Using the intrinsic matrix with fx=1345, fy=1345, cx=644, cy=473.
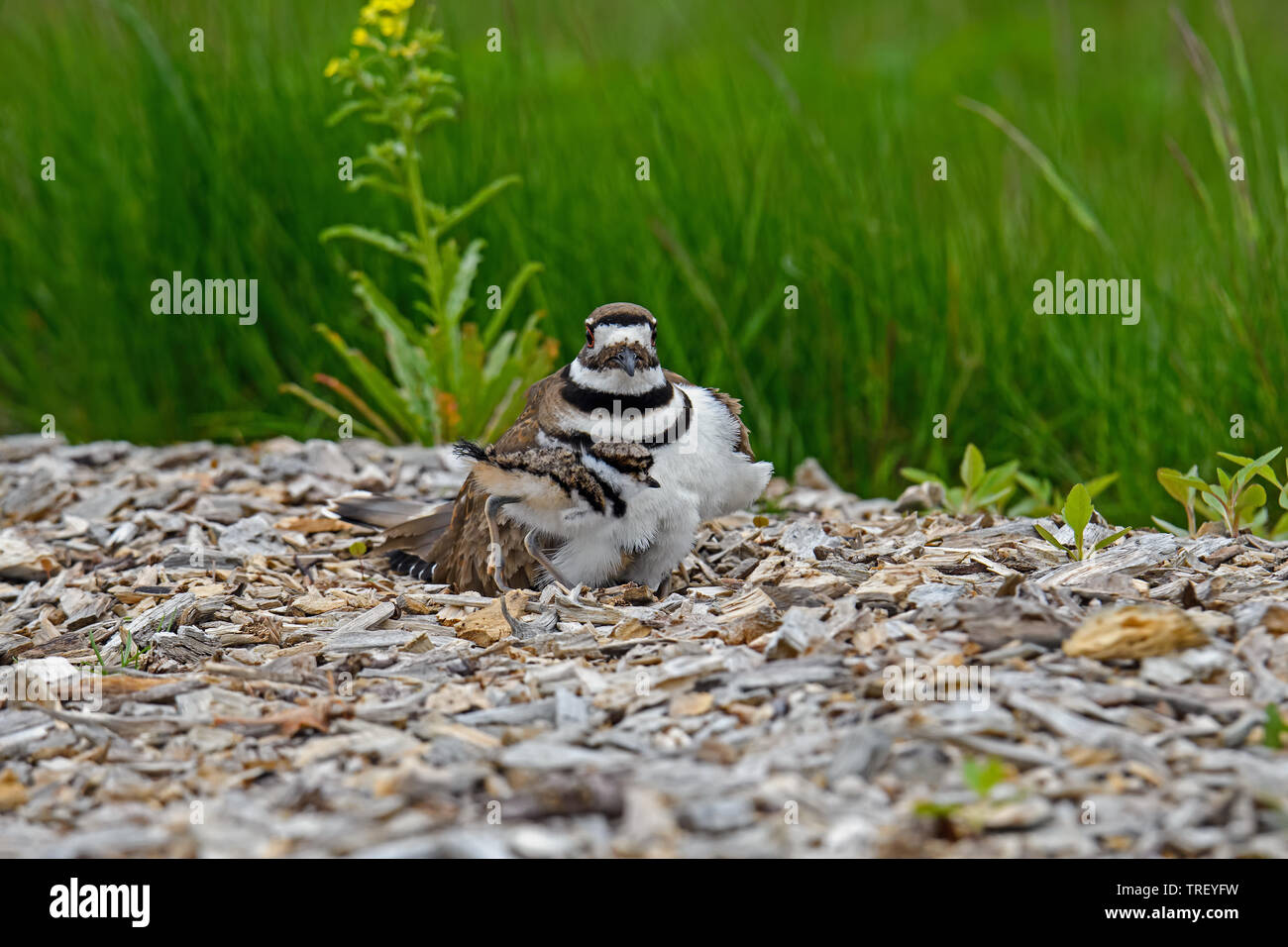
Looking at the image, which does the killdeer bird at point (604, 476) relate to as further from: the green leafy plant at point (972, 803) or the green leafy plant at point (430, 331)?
the green leafy plant at point (972, 803)

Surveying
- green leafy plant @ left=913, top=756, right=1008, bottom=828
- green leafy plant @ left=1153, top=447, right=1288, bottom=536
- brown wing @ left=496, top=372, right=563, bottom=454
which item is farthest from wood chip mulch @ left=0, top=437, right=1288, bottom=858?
brown wing @ left=496, top=372, right=563, bottom=454

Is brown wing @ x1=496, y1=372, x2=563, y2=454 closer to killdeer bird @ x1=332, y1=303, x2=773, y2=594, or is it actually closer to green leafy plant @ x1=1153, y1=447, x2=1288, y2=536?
killdeer bird @ x1=332, y1=303, x2=773, y2=594

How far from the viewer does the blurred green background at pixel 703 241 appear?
5.82 metres

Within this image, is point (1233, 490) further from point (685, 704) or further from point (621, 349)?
point (685, 704)

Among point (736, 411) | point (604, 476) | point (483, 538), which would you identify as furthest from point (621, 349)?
point (483, 538)

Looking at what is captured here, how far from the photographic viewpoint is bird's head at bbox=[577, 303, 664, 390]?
397cm

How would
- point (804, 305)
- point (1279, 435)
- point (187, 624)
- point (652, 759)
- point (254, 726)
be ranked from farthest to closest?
1. point (804, 305)
2. point (1279, 435)
3. point (187, 624)
4. point (254, 726)
5. point (652, 759)

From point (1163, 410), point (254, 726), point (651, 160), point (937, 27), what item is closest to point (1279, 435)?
point (1163, 410)

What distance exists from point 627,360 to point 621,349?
0.05 m

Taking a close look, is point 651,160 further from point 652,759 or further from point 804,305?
point 652,759

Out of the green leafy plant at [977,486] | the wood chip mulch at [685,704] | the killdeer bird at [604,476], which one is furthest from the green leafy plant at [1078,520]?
the killdeer bird at [604,476]
